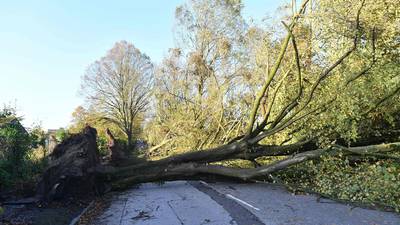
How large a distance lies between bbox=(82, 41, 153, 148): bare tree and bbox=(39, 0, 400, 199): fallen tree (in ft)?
77.4

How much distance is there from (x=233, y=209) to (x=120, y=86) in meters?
28.2

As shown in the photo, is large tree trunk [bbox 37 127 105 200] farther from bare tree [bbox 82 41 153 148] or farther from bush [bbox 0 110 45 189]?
bare tree [bbox 82 41 153 148]

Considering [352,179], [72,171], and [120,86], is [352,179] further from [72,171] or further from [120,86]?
[120,86]

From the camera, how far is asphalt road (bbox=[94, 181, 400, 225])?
6707mm

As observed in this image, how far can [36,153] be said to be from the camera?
1548 centimetres

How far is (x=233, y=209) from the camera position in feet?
25.4

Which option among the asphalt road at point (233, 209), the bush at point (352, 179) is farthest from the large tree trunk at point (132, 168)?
the bush at point (352, 179)

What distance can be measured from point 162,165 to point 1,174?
377 cm

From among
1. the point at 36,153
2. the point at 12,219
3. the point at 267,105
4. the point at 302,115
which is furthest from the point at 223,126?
the point at 12,219

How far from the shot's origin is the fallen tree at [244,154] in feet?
30.5

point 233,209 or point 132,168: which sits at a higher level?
point 132,168

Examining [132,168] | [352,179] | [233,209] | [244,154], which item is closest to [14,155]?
[132,168]

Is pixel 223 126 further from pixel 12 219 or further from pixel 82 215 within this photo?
pixel 12 219

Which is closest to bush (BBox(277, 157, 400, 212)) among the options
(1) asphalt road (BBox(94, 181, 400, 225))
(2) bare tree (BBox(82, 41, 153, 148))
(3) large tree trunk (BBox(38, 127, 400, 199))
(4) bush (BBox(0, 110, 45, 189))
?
(1) asphalt road (BBox(94, 181, 400, 225))
